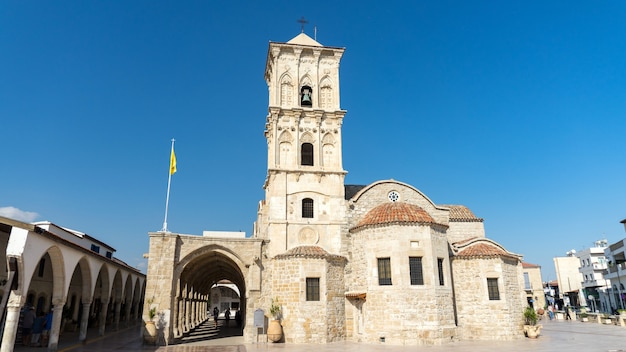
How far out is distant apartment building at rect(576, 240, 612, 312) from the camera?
48469mm

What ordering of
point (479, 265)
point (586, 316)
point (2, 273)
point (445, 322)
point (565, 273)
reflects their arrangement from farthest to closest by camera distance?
point (565, 273) < point (586, 316) < point (479, 265) < point (445, 322) < point (2, 273)

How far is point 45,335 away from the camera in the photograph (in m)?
17.8

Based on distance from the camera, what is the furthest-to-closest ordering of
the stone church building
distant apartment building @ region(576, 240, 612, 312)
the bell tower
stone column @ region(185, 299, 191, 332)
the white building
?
distant apartment building @ region(576, 240, 612, 312) < stone column @ region(185, 299, 191, 332) < the bell tower < the stone church building < the white building

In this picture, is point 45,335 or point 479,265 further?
point 479,265

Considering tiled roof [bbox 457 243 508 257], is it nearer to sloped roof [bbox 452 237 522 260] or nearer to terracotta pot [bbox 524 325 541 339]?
sloped roof [bbox 452 237 522 260]

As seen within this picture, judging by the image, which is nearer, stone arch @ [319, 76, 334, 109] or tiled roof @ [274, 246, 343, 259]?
tiled roof @ [274, 246, 343, 259]

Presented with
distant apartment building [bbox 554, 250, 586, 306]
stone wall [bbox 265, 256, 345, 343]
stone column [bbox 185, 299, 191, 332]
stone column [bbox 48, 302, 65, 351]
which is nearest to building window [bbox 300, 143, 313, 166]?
stone wall [bbox 265, 256, 345, 343]

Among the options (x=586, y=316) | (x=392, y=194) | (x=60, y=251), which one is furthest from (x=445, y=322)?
(x=586, y=316)

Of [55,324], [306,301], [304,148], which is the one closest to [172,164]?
[304,148]

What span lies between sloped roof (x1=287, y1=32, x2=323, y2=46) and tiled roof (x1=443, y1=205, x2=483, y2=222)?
14435 mm

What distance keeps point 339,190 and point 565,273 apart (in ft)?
185

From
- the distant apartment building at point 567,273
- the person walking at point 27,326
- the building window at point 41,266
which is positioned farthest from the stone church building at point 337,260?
the distant apartment building at point 567,273

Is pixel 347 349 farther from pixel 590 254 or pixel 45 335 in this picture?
pixel 590 254

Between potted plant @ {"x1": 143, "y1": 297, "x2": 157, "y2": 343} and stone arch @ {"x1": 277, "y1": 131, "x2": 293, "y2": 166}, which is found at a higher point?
stone arch @ {"x1": 277, "y1": 131, "x2": 293, "y2": 166}
